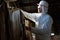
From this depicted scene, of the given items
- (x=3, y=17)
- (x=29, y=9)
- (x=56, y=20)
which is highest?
(x=3, y=17)

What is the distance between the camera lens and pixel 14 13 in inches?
75.1

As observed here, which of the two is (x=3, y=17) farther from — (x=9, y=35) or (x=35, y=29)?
(x=35, y=29)

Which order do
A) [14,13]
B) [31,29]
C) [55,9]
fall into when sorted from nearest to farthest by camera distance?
[14,13], [31,29], [55,9]

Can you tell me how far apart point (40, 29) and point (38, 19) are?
166 mm

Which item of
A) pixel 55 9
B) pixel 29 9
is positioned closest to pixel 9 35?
pixel 29 9

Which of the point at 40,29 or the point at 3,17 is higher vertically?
the point at 3,17

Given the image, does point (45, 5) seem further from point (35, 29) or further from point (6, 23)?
point (6, 23)

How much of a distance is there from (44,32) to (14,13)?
0.84 meters

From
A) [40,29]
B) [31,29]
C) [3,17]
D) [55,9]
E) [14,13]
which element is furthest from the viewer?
[55,9]

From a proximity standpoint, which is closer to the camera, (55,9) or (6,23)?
(6,23)

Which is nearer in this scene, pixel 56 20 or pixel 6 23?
pixel 6 23

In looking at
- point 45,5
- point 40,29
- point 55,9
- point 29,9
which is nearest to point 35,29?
point 40,29

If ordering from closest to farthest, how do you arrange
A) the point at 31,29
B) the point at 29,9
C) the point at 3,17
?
the point at 3,17 → the point at 31,29 → the point at 29,9

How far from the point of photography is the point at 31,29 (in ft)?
7.91
